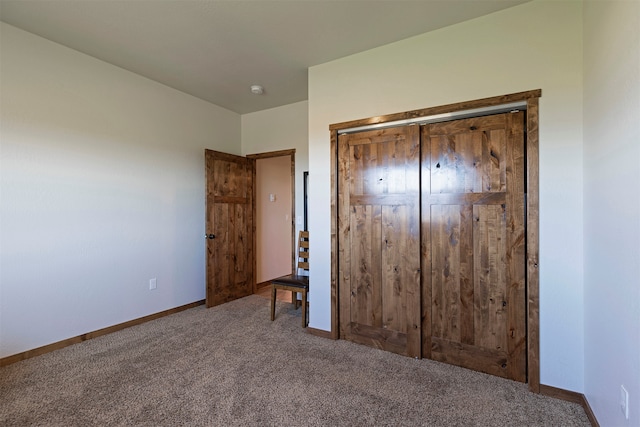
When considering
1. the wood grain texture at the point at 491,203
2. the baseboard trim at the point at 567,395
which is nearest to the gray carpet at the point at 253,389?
the baseboard trim at the point at 567,395

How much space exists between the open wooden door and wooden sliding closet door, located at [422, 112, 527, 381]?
2696 millimetres

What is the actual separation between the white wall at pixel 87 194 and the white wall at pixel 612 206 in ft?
12.8

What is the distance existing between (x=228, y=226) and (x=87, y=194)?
1.65 m

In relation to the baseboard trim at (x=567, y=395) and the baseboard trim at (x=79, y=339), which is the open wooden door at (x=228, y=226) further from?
the baseboard trim at (x=567, y=395)

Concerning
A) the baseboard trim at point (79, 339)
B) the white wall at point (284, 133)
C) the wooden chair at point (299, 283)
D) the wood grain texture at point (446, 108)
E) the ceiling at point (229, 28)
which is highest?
the ceiling at point (229, 28)

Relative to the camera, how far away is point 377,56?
265 centimetres

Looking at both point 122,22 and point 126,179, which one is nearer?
point 122,22

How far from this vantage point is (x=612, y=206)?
4.75ft

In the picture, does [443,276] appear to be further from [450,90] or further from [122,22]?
[122,22]

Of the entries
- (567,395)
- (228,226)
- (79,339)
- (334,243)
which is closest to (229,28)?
(334,243)

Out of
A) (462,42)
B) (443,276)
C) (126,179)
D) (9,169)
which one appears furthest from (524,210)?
(9,169)

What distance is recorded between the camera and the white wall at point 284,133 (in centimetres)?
407

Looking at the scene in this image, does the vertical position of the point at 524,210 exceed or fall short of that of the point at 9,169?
it falls short

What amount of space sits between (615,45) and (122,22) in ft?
10.4
